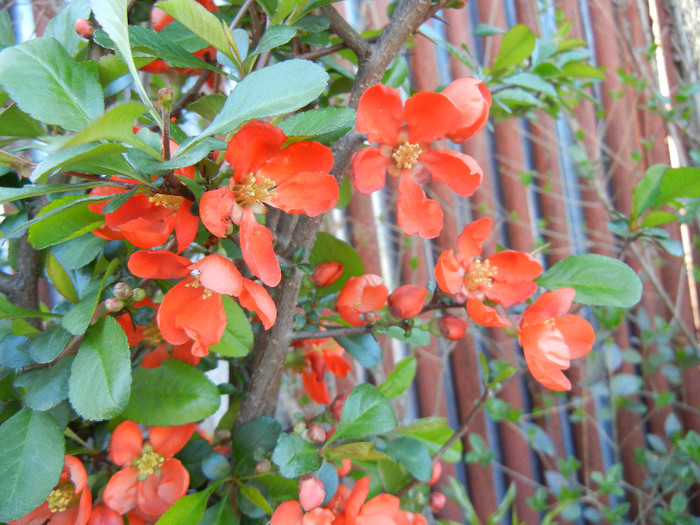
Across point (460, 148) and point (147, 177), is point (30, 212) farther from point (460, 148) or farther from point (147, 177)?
point (460, 148)

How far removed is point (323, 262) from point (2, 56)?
0.36 m

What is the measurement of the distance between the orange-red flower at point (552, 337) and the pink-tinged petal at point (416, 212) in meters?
0.14

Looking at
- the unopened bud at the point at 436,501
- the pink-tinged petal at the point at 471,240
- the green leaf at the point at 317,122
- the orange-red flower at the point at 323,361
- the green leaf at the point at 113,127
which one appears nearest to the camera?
the green leaf at the point at 113,127

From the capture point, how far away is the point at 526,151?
197 centimetres

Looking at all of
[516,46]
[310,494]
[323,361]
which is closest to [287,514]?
[310,494]

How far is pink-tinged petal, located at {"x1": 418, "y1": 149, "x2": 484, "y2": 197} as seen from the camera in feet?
1.50

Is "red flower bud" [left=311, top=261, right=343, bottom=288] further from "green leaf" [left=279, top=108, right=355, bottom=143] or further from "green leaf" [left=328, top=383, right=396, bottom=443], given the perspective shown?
"green leaf" [left=279, top=108, right=355, bottom=143]

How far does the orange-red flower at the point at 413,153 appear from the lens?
43cm

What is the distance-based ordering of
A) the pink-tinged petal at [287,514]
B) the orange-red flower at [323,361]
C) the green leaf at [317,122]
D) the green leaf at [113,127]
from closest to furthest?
1. the green leaf at [113,127]
2. the green leaf at [317,122]
3. the pink-tinged petal at [287,514]
4. the orange-red flower at [323,361]

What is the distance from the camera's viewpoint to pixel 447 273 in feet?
1.65

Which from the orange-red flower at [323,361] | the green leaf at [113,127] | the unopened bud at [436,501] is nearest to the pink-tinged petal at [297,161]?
the green leaf at [113,127]

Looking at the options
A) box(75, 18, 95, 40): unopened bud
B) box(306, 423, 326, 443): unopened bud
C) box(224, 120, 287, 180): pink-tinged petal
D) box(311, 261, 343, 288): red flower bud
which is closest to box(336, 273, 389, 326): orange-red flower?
box(311, 261, 343, 288): red flower bud

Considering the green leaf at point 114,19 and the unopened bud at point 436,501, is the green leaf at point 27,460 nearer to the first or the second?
the green leaf at point 114,19

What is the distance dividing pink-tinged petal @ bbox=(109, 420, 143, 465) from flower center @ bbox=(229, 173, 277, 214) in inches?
10.3
